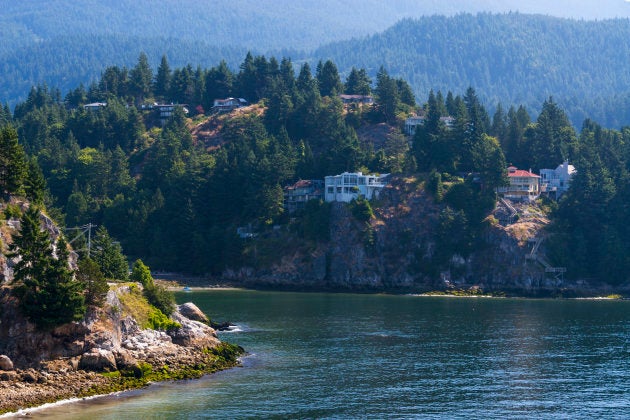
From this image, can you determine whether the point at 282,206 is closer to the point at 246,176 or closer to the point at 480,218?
the point at 246,176

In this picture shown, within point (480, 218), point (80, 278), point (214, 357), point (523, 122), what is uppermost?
point (523, 122)

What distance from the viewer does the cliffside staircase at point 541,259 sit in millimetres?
149875

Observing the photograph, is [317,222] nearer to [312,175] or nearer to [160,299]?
[312,175]

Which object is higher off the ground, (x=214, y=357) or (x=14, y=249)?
(x=14, y=249)

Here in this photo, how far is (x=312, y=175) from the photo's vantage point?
171 meters

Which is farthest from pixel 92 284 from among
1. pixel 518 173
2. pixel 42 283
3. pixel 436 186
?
pixel 518 173

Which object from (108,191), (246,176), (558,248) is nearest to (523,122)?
(558,248)

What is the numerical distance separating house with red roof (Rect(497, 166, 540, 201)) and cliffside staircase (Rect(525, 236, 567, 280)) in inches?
422

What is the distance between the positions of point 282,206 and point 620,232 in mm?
54511

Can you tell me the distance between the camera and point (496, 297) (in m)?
146

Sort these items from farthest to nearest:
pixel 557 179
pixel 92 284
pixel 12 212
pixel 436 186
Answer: pixel 557 179 < pixel 436 186 < pixel 12 212 < pixel 92 284

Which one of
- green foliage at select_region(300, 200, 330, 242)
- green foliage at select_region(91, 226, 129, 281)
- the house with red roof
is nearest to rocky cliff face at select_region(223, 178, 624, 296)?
green foliage at select_region(300, 200, 330, 242)

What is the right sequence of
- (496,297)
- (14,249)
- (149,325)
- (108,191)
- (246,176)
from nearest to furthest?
(14,249) < (149,325) < (496,297) < (246,176) < (108,191)

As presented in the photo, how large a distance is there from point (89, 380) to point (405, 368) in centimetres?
2640
